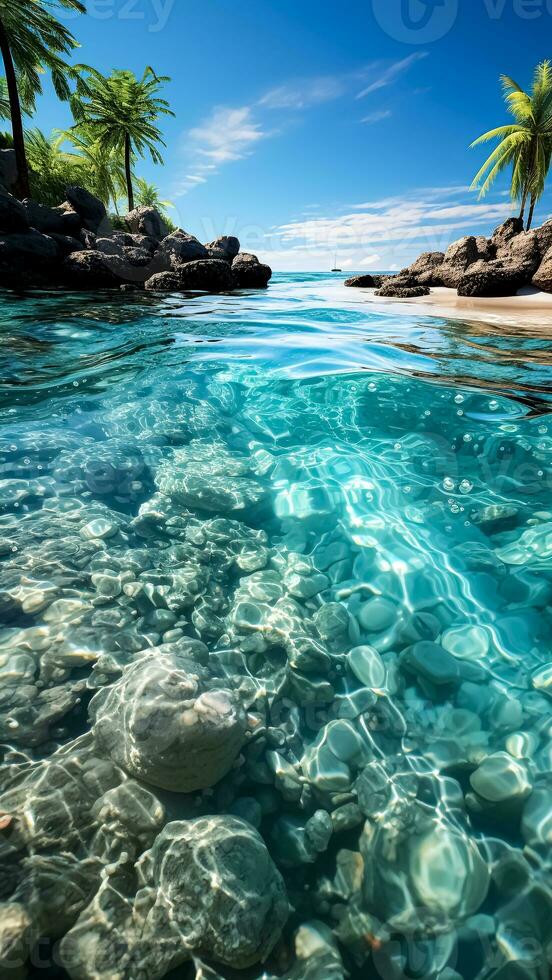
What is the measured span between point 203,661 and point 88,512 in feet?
5.48

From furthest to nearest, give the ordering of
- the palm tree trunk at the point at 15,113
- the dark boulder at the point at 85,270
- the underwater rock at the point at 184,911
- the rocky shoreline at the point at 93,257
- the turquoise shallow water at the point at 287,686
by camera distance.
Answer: the palm tree trunk at the point at 15,113
the dark boulder at the point at 85,270
the rocky shoreline at the point at 93,257
the turquoise shallow water at the point at 287,686
the underwater rock at the point at 184,911

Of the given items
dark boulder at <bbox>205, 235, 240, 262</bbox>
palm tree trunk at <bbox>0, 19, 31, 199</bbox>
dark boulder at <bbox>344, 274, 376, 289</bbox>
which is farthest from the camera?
dark boulder at <bbox>344, 274, 376, 289</bbox>

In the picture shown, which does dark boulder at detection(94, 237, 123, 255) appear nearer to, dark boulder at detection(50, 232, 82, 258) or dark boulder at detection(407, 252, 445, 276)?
dark boulder at detection(50, 232, 82, 258)

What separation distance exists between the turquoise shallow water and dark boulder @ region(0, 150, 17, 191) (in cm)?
2386

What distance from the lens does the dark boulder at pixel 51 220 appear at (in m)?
16.8

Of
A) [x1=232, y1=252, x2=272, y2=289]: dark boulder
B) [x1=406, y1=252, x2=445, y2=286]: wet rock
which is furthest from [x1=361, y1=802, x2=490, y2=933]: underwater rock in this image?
[x1=406, y1=252, x2=445, y2=286]: wet rock

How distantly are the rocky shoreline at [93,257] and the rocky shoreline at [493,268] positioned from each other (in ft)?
23.1

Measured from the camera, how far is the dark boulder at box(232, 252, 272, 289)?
1859 centimetres

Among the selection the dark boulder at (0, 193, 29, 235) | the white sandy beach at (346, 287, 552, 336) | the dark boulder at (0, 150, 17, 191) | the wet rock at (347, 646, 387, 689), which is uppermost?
the dark boulder at (0, 150, 17, 191)

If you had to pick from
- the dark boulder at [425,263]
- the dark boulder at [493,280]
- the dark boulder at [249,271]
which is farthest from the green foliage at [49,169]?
the dark boulder at [493,280]

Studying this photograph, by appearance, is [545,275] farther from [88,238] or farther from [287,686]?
[287,686]

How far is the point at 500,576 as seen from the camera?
2.69 metres

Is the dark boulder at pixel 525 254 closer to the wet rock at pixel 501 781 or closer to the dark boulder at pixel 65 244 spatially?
the dark boulder at pixel 65 244

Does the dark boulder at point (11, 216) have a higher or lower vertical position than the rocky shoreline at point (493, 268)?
higher
